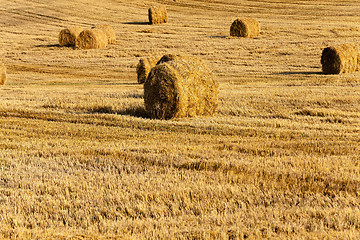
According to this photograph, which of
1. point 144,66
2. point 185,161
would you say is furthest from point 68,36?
point 185,161

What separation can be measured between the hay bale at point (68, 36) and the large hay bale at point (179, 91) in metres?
19.8

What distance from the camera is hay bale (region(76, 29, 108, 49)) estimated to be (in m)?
28.7

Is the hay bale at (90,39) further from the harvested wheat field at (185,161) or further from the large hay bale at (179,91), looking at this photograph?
the large hay bale at (179,91)

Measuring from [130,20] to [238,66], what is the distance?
67.7 feet

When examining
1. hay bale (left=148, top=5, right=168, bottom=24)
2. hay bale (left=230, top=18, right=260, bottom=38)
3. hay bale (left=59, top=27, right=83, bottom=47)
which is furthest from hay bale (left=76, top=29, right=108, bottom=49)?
hay bale (left=148, top=5, right=168, bottom=24)

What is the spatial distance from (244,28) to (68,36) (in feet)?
38.4

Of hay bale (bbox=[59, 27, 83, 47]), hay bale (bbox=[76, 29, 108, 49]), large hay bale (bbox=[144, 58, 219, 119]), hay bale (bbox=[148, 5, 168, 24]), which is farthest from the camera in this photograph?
hay bale (bbox=[148, 5, 168, 24])

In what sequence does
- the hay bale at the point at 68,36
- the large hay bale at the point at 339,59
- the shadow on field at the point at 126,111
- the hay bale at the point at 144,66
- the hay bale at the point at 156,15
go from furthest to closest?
1. the hay bale at the point at 156,15
2. the hay bale at the point at 68,36
3. the large hay bale at the point at 339,59
4. the hay bale at the point at 144,66
5. the shadow on field at the point at 126,111

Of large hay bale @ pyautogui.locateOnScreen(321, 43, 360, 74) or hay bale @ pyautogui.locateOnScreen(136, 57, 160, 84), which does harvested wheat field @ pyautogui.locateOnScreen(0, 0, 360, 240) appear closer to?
hay bale @ pyautogui.locateOnScreen(136, 57, 160, 84)

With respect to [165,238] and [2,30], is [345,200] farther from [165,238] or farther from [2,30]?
[2,30]

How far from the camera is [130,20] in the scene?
4162 cm

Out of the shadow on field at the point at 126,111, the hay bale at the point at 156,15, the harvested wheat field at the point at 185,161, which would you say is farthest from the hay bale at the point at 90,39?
the shadow on field at the point at 126,111

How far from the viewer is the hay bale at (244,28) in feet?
104

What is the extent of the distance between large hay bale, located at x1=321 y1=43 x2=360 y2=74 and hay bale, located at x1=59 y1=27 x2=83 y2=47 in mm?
16872
